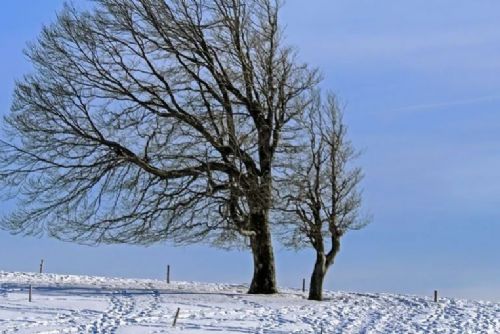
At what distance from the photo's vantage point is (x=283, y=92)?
96.5ft

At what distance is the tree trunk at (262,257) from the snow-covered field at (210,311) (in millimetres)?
535

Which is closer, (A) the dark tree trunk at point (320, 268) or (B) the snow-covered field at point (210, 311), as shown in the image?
(B) the snow-covered field at point (210, 311)

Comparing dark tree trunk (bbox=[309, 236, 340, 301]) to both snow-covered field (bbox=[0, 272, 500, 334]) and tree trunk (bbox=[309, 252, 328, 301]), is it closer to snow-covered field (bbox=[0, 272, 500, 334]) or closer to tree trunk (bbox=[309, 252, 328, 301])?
tree trunk (bbox=[309, 252, 328, 301])

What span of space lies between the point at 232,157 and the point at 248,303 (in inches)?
198

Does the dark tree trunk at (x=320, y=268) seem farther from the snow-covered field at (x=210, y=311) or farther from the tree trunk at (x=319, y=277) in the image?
the snow-covered field at (x=210, y=311)

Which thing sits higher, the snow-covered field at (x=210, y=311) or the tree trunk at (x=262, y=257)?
the tree trunk at (x=262, y=257)

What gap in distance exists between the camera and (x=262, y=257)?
97.0ft

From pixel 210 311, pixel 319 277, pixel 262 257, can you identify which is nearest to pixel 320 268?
pixel 319 277

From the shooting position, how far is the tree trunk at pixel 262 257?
96.5ft

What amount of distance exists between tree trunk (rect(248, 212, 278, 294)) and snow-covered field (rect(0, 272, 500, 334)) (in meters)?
0.53

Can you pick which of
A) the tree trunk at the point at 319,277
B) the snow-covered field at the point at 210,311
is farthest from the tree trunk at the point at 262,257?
the tree trunk at the point at 319,277

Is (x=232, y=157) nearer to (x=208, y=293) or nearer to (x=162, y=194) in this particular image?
(x=162, y=194)

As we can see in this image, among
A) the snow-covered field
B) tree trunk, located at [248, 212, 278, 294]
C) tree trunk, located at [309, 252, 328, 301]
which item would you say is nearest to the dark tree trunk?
tree trunk, located at [309, 252, 328, 301]

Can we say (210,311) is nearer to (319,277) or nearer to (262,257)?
(262,257)
